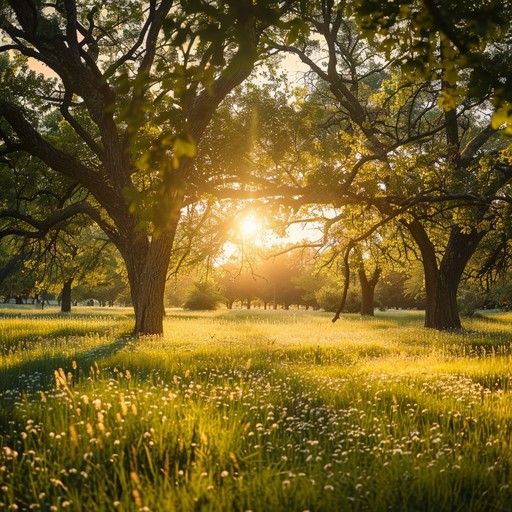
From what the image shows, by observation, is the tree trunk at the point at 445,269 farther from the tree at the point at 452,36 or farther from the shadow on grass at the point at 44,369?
the tree at the point at 452,36

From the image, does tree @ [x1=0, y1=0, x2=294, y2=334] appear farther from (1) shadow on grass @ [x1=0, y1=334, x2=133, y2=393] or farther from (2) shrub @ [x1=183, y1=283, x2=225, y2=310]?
(2) shrub @ [x1=183, y1=283, x2=225, y2=310]

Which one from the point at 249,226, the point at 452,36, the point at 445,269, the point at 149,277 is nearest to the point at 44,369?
the point at 149,277

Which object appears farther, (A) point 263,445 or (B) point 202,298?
(B) point 202,298

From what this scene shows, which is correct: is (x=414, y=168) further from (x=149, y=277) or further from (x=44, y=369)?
(x=44, y=369)

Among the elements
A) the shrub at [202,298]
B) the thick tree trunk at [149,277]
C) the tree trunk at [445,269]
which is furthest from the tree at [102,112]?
the shrub at [202,298]

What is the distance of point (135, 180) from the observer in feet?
56.0

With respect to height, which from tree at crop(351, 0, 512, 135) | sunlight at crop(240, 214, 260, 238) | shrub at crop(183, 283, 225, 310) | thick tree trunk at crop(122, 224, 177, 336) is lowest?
shrub at crop(183, 283, 225, 310)

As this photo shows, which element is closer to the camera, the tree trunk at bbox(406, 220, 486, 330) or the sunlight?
the sunlight

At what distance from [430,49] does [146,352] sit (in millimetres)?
8315

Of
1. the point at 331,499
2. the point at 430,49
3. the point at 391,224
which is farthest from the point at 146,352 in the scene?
the point at 391,224

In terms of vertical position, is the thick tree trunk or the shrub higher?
the thick tree trunk

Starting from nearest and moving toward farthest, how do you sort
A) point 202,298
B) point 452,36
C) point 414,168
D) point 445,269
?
point 452,36, point 414,168, point 445,269, point 202,298

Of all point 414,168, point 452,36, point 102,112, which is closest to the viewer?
point 452,36

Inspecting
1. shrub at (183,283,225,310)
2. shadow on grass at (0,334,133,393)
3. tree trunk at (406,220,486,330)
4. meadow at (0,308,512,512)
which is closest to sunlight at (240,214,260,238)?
tree trunk at (406,220,486,330)
